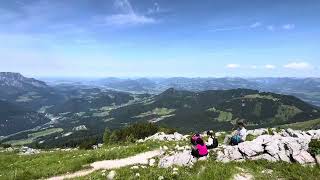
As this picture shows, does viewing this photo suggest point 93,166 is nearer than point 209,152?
No

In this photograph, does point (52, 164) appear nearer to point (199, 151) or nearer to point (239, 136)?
point (199, 151)

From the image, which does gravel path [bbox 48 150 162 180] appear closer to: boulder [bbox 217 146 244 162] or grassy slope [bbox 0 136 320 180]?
grassy slope [bbox 0 136 320 180]

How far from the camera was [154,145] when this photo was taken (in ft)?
129

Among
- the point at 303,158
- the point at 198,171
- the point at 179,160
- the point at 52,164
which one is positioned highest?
the point at 303,158

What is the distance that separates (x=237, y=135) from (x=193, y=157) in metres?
6.16

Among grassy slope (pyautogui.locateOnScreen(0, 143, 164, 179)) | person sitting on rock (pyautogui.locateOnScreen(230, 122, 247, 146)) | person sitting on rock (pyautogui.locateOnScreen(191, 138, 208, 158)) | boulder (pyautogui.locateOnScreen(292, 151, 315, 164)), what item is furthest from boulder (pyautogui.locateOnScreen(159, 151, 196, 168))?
grassy slope (pyautogui.locateOnScreen(0, 143, 164, 179))

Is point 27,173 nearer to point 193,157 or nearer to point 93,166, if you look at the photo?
point 93,166

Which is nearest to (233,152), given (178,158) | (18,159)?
(178,158)

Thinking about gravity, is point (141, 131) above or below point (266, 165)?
below

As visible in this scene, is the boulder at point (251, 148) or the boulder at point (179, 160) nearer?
the boulder at point (251, 148)

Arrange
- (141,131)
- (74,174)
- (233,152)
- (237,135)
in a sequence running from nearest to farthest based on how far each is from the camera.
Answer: (233,152) → (74,174) → (237,135) → (141,131)

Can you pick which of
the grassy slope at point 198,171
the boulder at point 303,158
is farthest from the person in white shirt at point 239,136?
the boulder at point 303,158

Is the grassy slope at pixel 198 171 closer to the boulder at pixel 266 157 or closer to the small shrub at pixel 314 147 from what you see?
the boulder at pixel 266 157

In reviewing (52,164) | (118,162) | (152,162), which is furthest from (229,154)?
(52,164)
